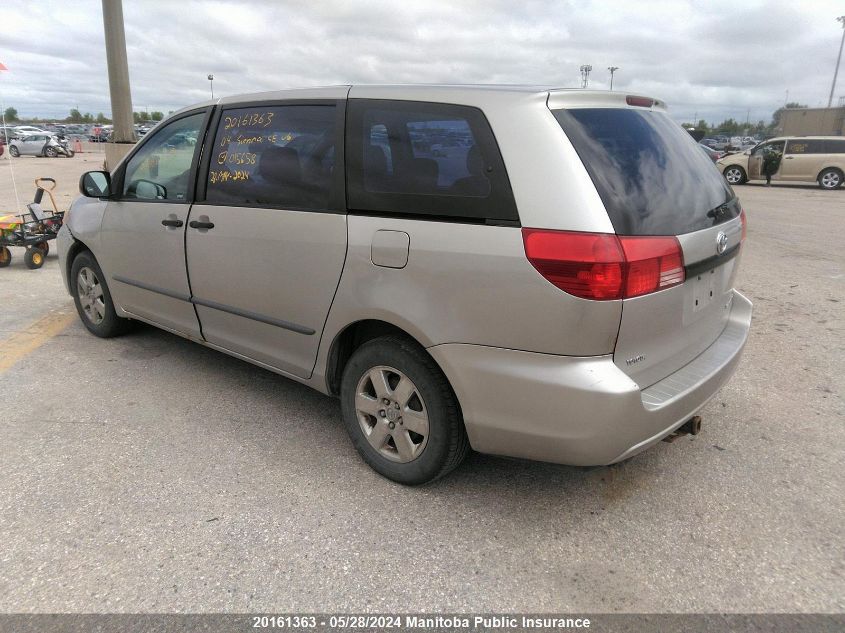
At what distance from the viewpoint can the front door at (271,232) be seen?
3.00m

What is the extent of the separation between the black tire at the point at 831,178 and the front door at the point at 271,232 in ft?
75.1

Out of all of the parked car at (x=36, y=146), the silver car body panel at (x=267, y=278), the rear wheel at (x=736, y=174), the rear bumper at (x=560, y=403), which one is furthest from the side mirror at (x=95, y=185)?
the parked car at (x=36, y=146)

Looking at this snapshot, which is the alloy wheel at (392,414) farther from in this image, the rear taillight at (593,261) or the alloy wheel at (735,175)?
the alloy wheel at (735,175)

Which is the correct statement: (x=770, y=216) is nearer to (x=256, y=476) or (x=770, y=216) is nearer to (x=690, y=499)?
(x=690, y=499)

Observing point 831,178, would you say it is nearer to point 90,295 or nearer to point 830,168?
point 830,168

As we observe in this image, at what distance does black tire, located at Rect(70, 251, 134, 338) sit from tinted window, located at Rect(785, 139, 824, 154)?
22.8 meters

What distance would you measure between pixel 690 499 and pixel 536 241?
1.47 m

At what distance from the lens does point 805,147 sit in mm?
20906

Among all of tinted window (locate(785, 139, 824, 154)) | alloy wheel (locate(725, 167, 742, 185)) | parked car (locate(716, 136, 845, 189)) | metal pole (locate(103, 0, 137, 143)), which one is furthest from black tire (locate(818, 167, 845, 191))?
metal pole (locate(103, 0, 137, 143))

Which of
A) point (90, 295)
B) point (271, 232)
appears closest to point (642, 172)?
point (271, 232)

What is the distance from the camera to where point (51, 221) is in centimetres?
733

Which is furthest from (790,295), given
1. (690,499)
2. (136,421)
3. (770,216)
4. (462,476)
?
(770,216)

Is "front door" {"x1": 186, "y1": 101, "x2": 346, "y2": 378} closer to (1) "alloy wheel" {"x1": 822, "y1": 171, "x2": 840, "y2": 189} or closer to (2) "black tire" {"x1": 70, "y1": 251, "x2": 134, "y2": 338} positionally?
(2) "black tire" {"x1": 70, "y1": 251, "x2": 134, "y2": 338}

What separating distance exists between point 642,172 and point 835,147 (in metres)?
22.6
